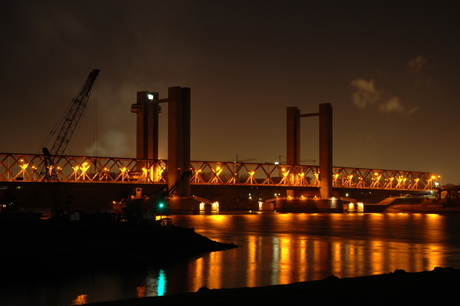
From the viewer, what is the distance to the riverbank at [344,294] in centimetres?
1919

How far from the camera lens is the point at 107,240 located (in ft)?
153

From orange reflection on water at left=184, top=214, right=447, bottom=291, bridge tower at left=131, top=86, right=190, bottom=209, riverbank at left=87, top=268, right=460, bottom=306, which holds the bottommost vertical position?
orange reflection on water at left=184, top=214, right=447, bottom=291

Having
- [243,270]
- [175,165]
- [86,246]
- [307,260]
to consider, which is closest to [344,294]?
[243,270]

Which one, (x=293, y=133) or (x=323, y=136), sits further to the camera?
(x=293, y=133)

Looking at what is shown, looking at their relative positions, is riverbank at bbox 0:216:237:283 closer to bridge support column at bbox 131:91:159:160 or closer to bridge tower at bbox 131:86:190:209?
bridge tower at bbox 131:86:190:209

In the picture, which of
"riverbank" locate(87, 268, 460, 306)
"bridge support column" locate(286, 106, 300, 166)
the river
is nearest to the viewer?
"riverbank" locate(87, 268, 460, 306)

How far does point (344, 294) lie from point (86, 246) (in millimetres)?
26696

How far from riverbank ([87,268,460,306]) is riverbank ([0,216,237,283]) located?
1720 centimetres

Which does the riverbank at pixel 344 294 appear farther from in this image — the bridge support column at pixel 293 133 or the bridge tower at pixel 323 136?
the bridge support column at pixel 293 133

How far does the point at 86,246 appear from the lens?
4359cm

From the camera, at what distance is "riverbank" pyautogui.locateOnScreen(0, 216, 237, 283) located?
3872 centimetres

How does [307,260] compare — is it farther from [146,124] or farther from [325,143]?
[325,143]

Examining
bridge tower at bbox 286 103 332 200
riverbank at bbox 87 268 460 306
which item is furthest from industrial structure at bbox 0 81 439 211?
riverbank at bbox 87 268 460 306

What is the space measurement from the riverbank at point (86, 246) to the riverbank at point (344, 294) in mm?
17203
